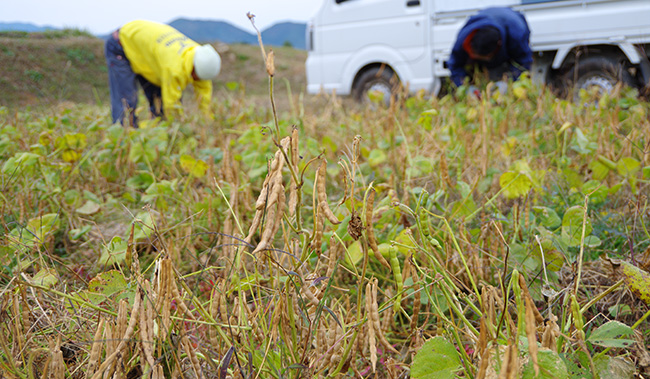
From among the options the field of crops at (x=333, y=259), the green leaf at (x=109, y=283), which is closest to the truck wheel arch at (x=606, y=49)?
the field of crops at (x=333, y=259)

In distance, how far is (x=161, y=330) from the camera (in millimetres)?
738

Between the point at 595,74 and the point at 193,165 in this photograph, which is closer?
the point at 193,165

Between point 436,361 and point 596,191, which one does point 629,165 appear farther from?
point 436,361

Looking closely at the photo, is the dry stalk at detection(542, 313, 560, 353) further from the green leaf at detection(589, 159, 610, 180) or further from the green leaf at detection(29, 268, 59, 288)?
the green leaf at detection(589, 159, 610, 180)

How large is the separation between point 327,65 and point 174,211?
4.19m

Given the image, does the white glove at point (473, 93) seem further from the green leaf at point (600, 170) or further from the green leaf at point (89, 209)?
the green leaf at point (89, 209)

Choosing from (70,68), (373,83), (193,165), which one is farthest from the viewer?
(70,68)

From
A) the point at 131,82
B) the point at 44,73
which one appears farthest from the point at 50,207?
the point at 44,73

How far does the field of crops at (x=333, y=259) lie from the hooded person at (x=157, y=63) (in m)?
1.01

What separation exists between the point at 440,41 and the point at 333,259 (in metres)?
4.44

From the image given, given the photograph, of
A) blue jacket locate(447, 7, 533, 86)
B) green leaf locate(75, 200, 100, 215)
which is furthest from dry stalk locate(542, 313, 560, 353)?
blue jacket locate(447, 7, 533, 86)

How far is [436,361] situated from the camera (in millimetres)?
655

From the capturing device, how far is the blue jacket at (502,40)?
3.65m

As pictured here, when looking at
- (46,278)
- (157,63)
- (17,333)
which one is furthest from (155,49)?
(17,333)
